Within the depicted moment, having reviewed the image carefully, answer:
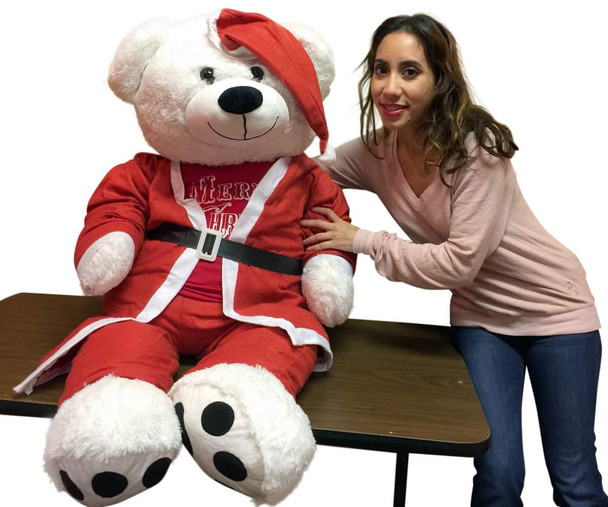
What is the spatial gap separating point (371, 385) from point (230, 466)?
44 cm

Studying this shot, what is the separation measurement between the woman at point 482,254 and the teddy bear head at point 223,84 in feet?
0.72

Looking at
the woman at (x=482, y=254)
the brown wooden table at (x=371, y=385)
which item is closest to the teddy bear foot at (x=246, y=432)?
the brown wooden table at (x=371, y=385)

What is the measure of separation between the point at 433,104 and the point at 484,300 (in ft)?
1.73

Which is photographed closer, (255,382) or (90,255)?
(255,382)

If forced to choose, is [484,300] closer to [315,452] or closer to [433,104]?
[433,104]

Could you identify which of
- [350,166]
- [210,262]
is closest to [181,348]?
[210,262]

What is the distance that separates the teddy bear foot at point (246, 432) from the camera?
1336 millimetres

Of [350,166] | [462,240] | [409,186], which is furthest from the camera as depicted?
[350,166]

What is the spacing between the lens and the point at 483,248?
5.74ft

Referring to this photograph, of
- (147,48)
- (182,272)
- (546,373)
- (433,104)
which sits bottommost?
(546,373)

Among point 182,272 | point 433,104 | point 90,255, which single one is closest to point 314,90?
point 433,104

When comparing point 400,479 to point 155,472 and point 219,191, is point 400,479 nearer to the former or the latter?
point 155,472

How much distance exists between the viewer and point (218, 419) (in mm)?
1360

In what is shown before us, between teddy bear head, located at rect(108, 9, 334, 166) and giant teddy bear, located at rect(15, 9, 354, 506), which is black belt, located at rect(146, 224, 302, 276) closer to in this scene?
giant teddy bear, located at rect(15, 9, 354, 506)
